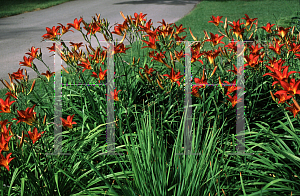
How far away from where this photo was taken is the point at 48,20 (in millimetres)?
9945

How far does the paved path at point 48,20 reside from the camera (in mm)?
6059

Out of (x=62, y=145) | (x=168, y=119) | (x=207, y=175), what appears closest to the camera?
(x=207, y=175)

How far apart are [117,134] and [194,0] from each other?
15227 mm

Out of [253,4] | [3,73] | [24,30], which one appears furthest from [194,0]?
[3,73]

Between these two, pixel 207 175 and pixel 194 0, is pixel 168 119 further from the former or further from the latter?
pixel 194 0

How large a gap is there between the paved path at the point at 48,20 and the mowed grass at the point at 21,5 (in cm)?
43

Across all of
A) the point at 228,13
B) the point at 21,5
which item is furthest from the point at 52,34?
the point at 21,5

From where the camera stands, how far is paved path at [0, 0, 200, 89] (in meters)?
6.06

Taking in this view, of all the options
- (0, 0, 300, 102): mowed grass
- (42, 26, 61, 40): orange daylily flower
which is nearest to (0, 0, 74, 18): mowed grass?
(0, 0, 300, 102): mowed grass

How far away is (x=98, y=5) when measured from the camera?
1357cm

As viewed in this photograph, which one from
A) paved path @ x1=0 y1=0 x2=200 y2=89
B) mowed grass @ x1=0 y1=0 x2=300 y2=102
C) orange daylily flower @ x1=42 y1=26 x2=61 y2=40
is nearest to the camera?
orange daylily flower @ x1=42 y1=26 x2=61 y2=40

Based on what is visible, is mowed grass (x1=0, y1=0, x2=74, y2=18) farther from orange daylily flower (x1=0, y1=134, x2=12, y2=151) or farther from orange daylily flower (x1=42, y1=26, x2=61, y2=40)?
orange daylily flower (x1=0, y1=134, x2=12, y2=151)

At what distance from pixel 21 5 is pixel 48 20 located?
399 centimetres

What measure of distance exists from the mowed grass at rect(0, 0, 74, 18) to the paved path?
16.8 inches
